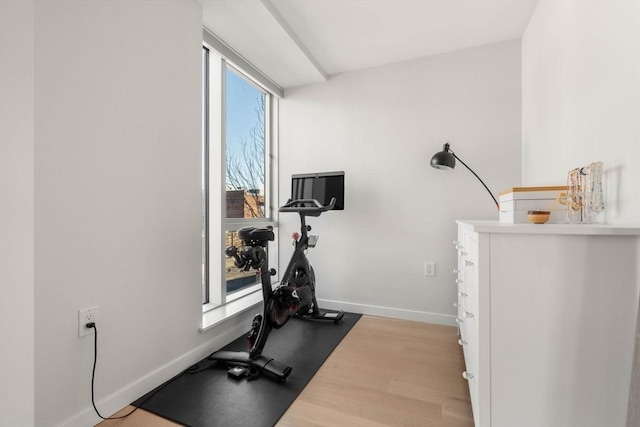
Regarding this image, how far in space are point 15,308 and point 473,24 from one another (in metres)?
3.13

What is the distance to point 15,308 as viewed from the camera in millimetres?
1000

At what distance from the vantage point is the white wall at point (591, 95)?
98cm

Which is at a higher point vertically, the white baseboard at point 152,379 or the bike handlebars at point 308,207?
the bike handlebars at point 308,207

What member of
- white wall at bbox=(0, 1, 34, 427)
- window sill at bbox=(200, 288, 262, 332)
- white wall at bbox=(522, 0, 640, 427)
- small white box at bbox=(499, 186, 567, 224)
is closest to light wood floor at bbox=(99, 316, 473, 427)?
white wall at bbox=(0, 1, 34, 427)

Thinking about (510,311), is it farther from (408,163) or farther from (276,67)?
(276,67)

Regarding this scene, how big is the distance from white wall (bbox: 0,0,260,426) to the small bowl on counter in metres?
1.88

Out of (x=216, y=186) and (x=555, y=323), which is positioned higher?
(x=216, y=186)

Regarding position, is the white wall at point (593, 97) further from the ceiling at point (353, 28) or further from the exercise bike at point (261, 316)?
the exercise bike at point (261, 316)

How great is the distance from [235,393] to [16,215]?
129 cm

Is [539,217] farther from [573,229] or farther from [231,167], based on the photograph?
[231,167]

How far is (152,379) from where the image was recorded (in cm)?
155

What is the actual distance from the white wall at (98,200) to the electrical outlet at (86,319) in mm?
23

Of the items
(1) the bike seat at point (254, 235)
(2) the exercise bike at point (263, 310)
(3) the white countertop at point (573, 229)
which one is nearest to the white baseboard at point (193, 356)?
(2) the exercise bike at point (263, 310)

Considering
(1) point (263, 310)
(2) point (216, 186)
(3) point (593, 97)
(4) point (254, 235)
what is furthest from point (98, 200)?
(3) point (593, 97)
